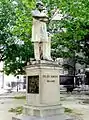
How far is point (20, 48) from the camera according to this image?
19125mm

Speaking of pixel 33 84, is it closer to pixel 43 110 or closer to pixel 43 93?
pixel 43 93

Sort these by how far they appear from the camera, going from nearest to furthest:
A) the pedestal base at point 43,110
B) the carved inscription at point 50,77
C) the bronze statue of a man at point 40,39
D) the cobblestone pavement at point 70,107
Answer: the pedestal base at point 43,110 → the carved inscription at point 50,77 → the bronze statue of a man at point 40,39 → the cobblestone pavement at point 70,107

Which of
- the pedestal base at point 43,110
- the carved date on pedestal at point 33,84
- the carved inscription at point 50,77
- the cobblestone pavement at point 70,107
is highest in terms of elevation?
Result: the carved inscription at point 50,77

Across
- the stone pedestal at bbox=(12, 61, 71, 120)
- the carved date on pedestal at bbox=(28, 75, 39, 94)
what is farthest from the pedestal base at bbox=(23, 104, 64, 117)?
the carved date on pedestal at bbox=(28, 75, 39, 94)

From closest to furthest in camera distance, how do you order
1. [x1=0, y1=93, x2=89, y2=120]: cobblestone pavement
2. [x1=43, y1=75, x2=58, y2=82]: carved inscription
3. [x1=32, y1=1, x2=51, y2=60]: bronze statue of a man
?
[x1=43, y1=75, x2=58, y2=82]: carved inscription
[x1=32, y1=1, x2=51, y2=60]: bronze statue of a man
[x1=0, y1=93, x2=89, y2=120]: cobblestone pavement

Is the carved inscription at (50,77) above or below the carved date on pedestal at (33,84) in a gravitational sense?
above

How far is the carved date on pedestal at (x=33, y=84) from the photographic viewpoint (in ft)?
33.5

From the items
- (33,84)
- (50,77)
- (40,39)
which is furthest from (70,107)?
(40,39)

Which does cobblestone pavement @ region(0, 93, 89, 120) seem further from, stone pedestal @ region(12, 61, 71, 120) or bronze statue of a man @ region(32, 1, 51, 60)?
bronze statue of a man @ region(32, 1, 51, 60)

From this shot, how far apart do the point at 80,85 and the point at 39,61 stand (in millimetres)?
27114

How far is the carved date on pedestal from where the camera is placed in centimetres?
1022

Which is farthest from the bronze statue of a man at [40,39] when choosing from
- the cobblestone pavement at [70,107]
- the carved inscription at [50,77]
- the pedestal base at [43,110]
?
the cobblestone pavement at [70,107]

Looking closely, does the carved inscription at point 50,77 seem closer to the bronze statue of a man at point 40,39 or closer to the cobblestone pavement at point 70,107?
the bronze statue of a man at point 40,39

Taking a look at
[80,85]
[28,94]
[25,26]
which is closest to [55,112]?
[28,94]
